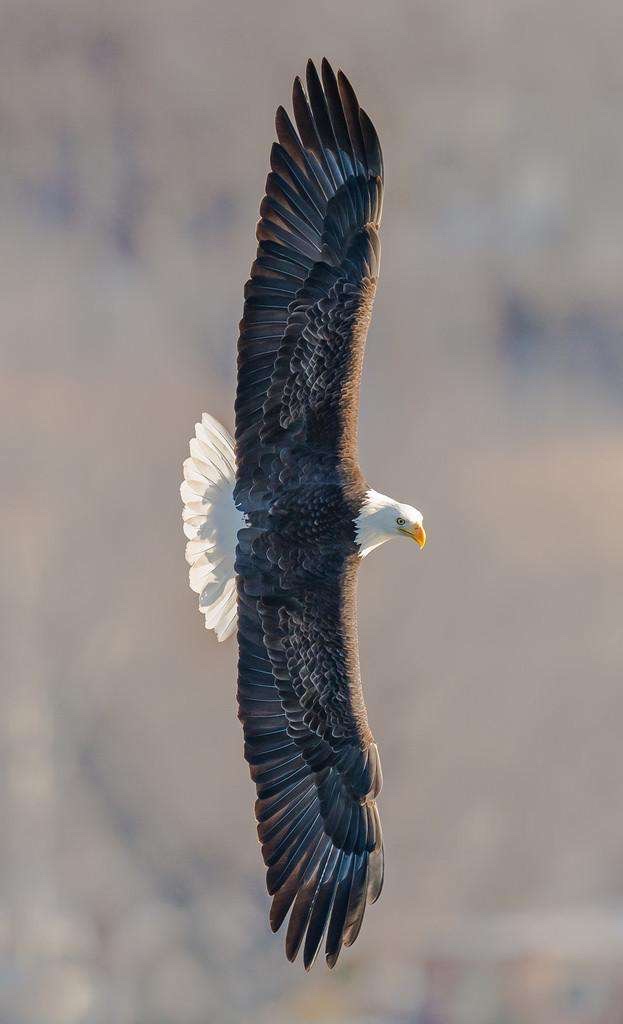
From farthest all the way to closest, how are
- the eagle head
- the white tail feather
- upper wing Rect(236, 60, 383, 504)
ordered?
1. the white tail feather
2. the eagle head
3. upper wing Rect(236, 60, 383, 504)

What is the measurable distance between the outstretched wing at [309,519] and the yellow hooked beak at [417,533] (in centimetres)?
27

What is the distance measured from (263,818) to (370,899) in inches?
22.8

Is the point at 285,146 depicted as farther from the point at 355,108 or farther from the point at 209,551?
the point at 209,551

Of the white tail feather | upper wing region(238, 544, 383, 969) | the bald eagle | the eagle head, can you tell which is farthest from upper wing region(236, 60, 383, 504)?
upper wing region(238, 544, 383, 969)

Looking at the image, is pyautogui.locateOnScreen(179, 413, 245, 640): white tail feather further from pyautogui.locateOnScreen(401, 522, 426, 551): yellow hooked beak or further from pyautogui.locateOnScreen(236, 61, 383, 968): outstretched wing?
pyautogui.locateOnScreen(401, 522, 426, 551): yellow hooked beak

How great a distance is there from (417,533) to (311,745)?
1055mm

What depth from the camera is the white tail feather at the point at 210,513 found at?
664 centimetres

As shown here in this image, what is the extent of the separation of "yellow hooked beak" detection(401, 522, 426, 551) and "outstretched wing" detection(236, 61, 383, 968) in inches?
10.5

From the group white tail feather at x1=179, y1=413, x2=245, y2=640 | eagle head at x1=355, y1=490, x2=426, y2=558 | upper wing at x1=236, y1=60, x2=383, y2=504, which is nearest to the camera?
upper wing at x1=236, y1=60, x2=383, y2=504

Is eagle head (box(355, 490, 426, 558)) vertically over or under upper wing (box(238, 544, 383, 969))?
over

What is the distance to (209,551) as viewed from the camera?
263 inches

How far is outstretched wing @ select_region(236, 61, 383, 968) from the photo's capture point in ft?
20.1

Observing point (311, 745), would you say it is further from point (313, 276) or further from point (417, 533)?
point (313, 276)

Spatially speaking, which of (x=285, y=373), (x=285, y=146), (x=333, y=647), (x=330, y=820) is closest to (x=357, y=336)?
(x=285, y=373)
